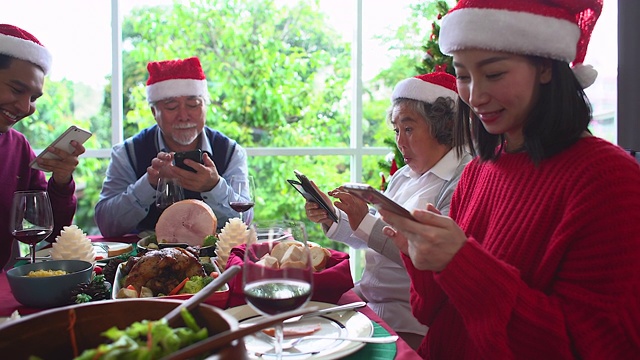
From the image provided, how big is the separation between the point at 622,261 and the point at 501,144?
512 mm

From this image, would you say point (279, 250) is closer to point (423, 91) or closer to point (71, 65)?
point (423, 91)

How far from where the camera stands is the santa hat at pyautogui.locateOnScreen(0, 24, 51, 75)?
2.30 m

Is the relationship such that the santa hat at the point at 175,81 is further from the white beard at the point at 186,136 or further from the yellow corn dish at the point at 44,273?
the yellow corn dish at the point at 44,273

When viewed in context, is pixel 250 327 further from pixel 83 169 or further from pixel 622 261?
pixel 83 169

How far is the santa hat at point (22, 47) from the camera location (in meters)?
2.30

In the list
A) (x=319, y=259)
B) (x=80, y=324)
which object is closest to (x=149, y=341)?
(x=80, y=324)

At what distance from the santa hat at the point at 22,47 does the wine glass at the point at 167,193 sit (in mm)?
862

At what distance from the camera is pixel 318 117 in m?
4.77

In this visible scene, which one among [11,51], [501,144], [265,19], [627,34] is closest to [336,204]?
[501,144]

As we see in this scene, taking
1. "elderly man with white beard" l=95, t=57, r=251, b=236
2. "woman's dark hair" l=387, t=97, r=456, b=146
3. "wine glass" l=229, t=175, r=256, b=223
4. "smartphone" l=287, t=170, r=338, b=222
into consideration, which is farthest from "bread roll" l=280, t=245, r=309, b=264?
"elderly man with white beard" l=95, t=57, r=251, b=236

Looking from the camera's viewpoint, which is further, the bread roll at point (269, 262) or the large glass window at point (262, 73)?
the large glass window at point (262, 73)

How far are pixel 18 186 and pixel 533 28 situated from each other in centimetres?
231

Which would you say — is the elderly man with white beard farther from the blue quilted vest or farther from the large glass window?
the large glass window

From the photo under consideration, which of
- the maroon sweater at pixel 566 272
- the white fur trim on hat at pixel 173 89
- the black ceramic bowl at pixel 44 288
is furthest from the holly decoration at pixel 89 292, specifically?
the white fur trim on hat at pixel 173 89
